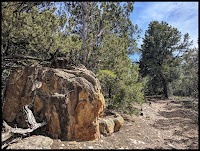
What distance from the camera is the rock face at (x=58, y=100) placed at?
470 centimetres

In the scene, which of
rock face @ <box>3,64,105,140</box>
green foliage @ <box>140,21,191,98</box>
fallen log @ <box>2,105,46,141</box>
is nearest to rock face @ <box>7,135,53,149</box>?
fallen log @ <box>2,105,46,141</box>

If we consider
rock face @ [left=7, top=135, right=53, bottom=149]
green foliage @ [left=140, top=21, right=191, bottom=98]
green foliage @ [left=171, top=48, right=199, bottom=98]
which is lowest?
rock face @ [left=7, top=135, right=53, bottom=149]

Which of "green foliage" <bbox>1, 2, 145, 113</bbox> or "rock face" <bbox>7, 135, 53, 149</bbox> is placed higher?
"green foliage" <bbox>1, 2, 145, 113</bbox>

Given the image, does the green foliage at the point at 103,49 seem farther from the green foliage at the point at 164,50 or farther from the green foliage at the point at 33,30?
the green foliage at the point at 164,50

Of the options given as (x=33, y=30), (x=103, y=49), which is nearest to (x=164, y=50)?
(x=103, y=49)

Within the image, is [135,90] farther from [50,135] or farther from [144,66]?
[144,66]

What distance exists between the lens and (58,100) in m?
4.74

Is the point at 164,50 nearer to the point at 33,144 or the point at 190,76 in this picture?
the point at 190,76

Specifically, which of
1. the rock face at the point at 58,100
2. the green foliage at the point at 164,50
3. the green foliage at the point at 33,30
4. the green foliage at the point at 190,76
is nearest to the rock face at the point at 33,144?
the rock face at the point at 58,100

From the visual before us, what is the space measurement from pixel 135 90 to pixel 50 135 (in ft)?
19.4

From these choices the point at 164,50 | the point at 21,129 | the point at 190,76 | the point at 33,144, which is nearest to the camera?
the point at 33,144

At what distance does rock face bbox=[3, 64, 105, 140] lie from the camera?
15.4ft

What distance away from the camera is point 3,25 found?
4.76 m

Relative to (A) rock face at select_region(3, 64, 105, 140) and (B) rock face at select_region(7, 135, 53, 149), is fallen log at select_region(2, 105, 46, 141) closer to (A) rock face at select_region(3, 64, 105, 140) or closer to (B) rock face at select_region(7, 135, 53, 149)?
(B) rock face at select_region(7, 135, 53, 149)
